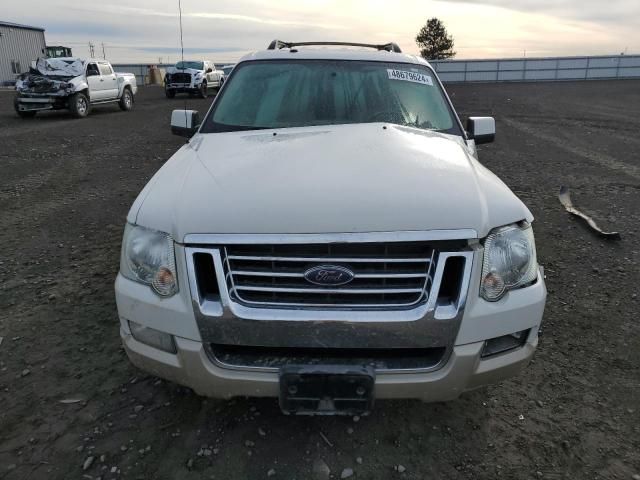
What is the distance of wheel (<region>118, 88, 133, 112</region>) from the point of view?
18911 millimetres

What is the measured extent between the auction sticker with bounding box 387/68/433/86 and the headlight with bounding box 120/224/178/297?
94.0 inches

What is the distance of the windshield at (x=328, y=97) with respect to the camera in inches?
140

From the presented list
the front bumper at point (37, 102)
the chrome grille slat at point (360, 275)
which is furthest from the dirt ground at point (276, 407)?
the front bumper at point (37, 102)

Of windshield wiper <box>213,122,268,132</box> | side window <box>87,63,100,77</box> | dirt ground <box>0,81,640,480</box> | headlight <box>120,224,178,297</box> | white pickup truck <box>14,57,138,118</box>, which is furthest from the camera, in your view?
side window <box>87,63,100,77</box>

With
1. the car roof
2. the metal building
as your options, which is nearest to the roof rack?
the car roof

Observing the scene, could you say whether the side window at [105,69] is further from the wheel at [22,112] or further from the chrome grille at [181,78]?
the chrome grille at [181,78]

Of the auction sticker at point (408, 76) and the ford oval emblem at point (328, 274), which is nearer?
the ford oval emblem at point (328, 274)

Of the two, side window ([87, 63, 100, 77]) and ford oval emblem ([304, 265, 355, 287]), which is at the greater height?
side window ([87, 63, 100, 77])

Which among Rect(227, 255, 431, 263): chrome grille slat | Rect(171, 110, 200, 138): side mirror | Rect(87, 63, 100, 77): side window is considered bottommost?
Rect(227, 255, 431, 263): chrome grille slat

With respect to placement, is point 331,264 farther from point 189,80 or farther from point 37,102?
point 189,80

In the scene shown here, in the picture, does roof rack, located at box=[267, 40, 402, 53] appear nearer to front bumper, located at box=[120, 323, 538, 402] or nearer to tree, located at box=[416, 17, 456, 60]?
front bumper, located at box=[120, 323, 538, 402]

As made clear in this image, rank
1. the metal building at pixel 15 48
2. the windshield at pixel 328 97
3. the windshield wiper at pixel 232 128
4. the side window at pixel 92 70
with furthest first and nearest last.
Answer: the metal building at pixel 15 48
the side window at pixel 92 70
the windshield at pixel 328 97
the windshield wiper at pixel 232 128

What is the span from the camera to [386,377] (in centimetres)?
210

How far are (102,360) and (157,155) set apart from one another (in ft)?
24.8
